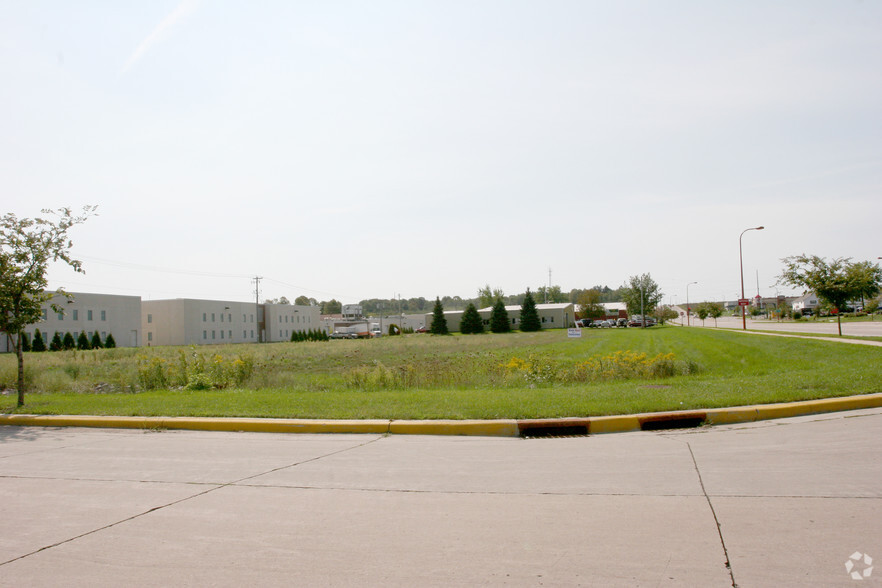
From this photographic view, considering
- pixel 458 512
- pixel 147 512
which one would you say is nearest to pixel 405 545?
pixel 458 512

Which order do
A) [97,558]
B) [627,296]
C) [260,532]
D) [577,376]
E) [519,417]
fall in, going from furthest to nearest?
[627,296] → [577,376] → [519,417] → [260,532] → [97,558]

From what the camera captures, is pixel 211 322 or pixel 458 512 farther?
pixel 211 322

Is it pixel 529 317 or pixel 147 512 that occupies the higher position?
pixel 529 317

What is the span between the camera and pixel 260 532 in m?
5.11

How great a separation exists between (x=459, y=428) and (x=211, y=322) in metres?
86.9

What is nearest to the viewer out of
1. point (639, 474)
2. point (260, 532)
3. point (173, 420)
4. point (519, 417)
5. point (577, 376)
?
point (260, 532)

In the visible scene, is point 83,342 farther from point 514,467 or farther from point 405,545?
point 405,545

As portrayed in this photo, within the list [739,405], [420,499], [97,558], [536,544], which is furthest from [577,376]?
[97,558]

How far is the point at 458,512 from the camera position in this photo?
551cm

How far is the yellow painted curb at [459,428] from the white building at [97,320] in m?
65.3

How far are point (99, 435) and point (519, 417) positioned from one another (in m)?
6.95

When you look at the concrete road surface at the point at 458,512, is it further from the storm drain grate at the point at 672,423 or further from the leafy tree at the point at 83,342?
the leafy tree at the point at 83,342

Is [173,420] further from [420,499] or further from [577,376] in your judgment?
[577,376]

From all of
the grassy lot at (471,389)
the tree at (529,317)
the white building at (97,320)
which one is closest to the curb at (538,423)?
the grassy lot at (471,389)
